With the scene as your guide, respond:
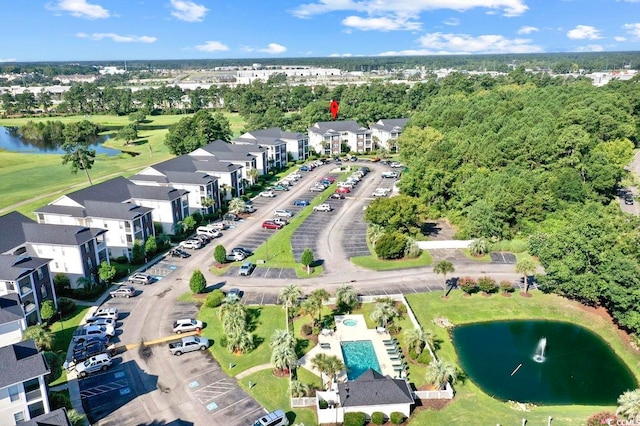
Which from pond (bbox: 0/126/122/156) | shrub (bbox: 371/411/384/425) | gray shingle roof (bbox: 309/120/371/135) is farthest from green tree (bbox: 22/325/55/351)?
pond (bbox: 0/126/122/156)

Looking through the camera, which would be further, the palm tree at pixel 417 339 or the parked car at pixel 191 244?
the parked car at pixel 191 244

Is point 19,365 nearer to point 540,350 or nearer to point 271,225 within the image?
point 271,225

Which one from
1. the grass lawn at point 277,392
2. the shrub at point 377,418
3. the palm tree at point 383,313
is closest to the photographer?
the shrub at point 377,418

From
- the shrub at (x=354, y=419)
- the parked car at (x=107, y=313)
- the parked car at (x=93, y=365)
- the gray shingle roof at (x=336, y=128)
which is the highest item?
the gray shingle roof at (x=336, y=128)

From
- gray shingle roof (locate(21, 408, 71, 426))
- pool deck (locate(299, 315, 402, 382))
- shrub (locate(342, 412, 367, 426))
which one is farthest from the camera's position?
pool deck (locate(299, 315, 402, 382))

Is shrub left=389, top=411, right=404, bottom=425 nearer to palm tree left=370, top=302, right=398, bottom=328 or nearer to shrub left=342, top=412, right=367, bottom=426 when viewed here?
shrub left=342, top=412, right=367, bottom=426

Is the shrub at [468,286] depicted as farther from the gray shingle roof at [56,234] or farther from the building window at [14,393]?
the gray shingle roof at [56,234]

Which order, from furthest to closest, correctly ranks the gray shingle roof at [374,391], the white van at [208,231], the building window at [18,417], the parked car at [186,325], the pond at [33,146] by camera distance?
Answer: the pond at [33,146] → the white van at [208,231] → the parked car at [186,325] → the gray shingle roof at [374,391] → the building window at [18,417]

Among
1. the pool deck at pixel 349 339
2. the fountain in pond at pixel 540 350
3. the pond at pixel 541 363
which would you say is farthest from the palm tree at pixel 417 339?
the fountain in pond at pixel 540 350
